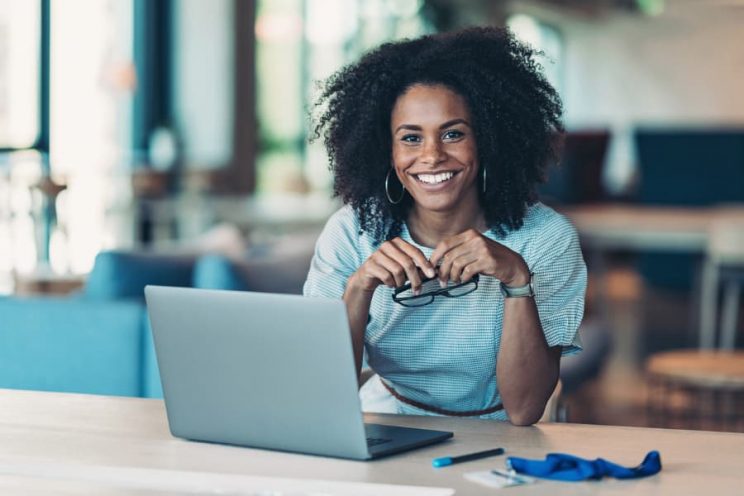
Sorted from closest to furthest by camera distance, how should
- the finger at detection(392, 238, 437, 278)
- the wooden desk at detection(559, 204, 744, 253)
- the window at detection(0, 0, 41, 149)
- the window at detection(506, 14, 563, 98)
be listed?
the finger at detection(392, 238, 437, 278), the wooden desk at detection(559, 204, 744, 253), the window at detection(0, 0, 41, 149), the window at detection(506, 14, 563, 98)

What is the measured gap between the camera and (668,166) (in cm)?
750

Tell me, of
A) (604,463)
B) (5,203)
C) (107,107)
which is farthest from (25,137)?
(604,463)

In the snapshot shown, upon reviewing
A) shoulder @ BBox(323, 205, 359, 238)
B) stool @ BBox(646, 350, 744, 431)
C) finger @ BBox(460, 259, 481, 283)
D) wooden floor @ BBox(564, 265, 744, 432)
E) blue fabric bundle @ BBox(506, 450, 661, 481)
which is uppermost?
shoulder @ BBox(323, 205, 359, 238)

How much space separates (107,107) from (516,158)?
6.74m

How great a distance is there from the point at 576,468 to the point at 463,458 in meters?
0.15

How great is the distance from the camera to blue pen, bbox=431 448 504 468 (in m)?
1.52

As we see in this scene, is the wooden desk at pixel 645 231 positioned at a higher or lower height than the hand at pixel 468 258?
lower

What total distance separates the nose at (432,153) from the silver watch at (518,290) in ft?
0.82

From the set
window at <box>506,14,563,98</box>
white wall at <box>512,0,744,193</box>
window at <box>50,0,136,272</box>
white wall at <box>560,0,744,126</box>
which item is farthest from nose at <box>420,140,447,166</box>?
window at <box>506,14,563,98</box>

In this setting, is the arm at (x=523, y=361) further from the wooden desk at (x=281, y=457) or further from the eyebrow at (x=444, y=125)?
the eyebrow at (x=444, y=125)

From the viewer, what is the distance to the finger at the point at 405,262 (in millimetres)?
1802

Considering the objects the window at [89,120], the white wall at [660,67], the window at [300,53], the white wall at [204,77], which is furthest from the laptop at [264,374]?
the white wall at [660,67]

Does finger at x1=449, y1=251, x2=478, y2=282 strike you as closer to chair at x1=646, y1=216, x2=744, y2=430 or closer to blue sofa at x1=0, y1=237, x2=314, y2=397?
blue sofa at x1=0, y1=237, x2=314, y2=397

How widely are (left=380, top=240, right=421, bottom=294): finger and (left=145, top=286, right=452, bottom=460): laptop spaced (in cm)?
23
